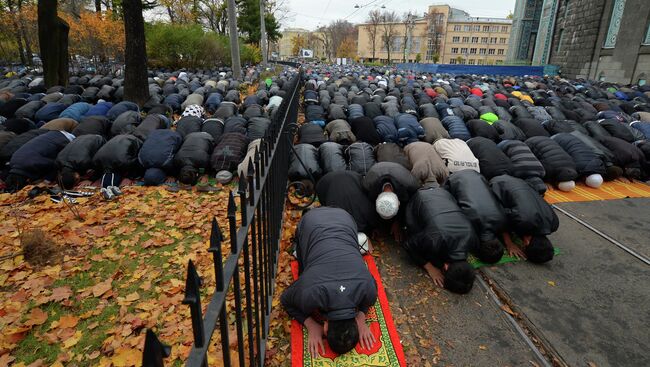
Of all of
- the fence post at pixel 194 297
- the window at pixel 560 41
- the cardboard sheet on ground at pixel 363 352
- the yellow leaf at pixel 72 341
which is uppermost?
the window at pixel 560 41

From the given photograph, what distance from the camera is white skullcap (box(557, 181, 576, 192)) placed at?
21.2 ft

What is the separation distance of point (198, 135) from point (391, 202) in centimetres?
441

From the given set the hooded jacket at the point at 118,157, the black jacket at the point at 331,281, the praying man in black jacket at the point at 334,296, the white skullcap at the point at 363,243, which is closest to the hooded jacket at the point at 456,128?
the white skullcap at the point at 363,243

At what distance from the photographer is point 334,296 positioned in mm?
2754

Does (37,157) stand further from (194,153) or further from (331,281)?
(331,281)

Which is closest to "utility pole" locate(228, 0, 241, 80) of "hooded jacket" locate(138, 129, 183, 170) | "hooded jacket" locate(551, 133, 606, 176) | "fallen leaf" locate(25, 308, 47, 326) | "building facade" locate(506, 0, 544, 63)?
"hooded jacket" locate(138, 129, 183, 170)

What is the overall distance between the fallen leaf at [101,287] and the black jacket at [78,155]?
3.44 metres

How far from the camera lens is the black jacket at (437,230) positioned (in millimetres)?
3750

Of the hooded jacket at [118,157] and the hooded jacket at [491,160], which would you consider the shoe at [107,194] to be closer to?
the hooded jacket at [118,157]

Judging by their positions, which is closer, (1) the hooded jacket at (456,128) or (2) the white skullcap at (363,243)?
(2) the white skullcap at (363,243)

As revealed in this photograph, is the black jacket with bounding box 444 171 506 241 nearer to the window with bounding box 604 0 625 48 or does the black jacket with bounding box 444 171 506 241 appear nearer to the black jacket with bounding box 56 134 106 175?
the black jacket with bounding box 56 134 106 175

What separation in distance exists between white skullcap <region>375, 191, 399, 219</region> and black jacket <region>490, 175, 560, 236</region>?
140cm

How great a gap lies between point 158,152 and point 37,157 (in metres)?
1.97

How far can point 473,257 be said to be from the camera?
4.42 meters
